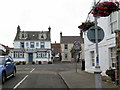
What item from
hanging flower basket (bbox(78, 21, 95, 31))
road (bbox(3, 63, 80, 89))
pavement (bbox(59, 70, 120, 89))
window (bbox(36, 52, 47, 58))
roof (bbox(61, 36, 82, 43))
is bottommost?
road (bbox(3, 63, 80, 89))

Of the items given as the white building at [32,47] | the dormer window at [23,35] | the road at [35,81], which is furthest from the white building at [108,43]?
the dormer window at [23,35]

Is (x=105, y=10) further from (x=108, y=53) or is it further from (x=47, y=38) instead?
(x=47, y=38)

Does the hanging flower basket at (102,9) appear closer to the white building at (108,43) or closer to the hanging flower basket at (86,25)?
the hanging flower basket at (86,25)

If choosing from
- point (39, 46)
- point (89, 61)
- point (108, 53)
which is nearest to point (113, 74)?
point (108, 53)

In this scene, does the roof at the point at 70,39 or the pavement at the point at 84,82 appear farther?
the roof at the point at 70,39

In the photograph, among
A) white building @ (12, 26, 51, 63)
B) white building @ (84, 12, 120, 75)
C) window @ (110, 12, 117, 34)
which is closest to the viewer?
window @ (110, 12, 117, 34)

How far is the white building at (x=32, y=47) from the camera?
4716cm

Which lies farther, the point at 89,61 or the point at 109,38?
the point at 89,61

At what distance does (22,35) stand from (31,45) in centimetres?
383

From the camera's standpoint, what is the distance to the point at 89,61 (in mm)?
17922

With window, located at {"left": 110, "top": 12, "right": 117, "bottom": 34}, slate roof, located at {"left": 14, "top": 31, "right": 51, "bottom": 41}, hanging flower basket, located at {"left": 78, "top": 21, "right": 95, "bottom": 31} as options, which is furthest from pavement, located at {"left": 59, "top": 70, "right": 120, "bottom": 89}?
slate roof, located at {"left": 14, "top": 31, "right": 51, "bottom": 41}

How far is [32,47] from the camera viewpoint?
158 ft

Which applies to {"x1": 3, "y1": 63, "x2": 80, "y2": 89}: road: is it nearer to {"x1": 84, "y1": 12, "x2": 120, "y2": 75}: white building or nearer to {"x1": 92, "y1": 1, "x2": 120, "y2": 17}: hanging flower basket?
{"x1": 84, "y1": 12, "x2": 120, "y2": 75}: white building

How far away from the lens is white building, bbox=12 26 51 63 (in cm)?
4716
